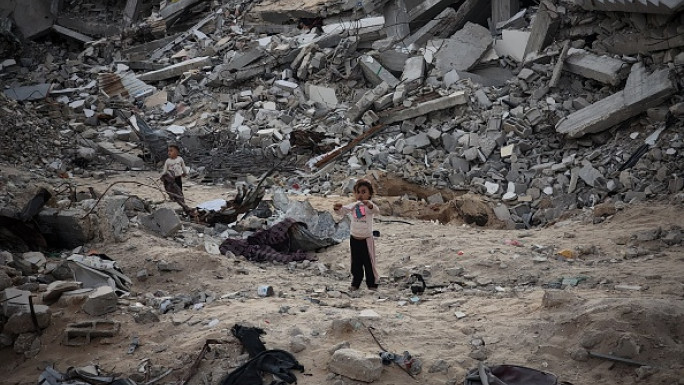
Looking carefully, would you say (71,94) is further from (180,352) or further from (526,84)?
(180,352)

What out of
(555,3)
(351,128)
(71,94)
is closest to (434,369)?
(351,128)

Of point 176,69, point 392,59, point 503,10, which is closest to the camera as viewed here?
point 392,59

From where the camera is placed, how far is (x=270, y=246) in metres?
7.44

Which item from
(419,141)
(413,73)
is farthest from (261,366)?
(413,73)

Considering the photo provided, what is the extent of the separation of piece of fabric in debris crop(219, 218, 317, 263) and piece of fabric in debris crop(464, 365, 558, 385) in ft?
11.8

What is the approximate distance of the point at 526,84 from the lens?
11.5m

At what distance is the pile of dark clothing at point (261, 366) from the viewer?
13.0 ft

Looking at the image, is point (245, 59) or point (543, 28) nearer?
point (543, 28)

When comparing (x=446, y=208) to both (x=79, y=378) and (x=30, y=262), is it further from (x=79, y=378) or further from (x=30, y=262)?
(x=79, y=378)

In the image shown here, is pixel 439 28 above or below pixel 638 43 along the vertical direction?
above

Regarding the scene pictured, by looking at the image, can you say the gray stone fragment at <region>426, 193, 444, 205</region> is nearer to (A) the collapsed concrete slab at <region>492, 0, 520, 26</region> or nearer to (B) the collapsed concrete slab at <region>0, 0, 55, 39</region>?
(A) the collapsed concrete slab at <region>492, 0, 520, 26</region>

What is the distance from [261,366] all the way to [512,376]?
151 centimetres

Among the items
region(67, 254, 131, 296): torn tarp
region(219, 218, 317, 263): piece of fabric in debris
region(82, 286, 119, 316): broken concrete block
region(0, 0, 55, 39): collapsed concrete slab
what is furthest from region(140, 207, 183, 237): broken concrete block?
region(0, 0, 55, 39): collapsed concrete slab

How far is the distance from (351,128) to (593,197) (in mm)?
4377
